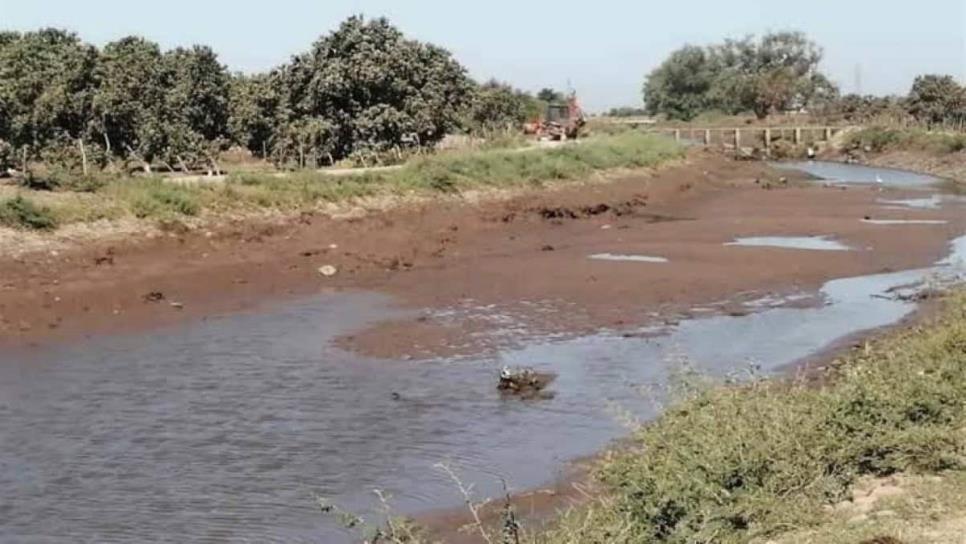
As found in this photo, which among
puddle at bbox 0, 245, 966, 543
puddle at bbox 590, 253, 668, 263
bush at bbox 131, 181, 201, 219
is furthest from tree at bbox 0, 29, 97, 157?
puddle at bbox 590, 253, 668, 263

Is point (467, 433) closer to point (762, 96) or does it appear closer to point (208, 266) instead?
point (208, 266)

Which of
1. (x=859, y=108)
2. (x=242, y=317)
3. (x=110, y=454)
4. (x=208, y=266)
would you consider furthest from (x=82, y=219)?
(x=859, y=108)

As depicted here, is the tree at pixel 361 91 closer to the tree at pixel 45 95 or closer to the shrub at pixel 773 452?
the tree at pixel 45 95

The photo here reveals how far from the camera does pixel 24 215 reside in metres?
21.6

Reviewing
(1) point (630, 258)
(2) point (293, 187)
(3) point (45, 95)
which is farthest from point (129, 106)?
(1) point (630, 258)

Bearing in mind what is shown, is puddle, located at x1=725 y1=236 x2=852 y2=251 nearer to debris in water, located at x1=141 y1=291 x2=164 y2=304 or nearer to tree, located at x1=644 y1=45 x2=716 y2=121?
debris in water, located at x1=141 y1=291 x2=164 y2=304

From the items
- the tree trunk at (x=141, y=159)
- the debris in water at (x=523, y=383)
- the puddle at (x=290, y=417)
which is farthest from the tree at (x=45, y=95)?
the debris in water at (x=523, y=383)

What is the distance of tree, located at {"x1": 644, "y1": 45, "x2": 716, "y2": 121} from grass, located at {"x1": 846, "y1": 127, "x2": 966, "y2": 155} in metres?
39.2

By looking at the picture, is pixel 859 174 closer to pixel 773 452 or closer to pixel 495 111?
pixel 495 111

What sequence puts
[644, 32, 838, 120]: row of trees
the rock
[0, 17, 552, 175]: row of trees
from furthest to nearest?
[644, 32, 838, 120]: row of trees < [0, 17, 552, 175]: row of trees < the rock

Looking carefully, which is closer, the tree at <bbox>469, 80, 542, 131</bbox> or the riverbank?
the tree at <bbox>469, 80, 542, 131</bbox>

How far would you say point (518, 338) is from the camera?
17.3m

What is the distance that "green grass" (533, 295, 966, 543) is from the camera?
719 centimetres

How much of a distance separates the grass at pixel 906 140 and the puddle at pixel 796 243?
110 ft
